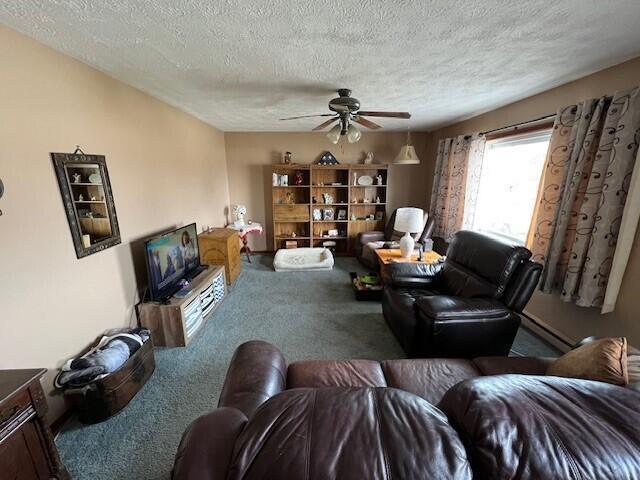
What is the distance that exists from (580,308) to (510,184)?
1642mm

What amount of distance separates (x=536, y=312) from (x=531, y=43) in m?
2.40

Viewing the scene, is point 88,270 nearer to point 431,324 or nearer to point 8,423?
point 8,423

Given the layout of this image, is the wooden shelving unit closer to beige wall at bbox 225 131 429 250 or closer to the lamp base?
beige wall at bbox 225 131 429 250

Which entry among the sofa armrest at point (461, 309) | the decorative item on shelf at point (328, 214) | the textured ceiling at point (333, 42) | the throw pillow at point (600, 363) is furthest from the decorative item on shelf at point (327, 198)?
the throw pillow at point (600, 363)

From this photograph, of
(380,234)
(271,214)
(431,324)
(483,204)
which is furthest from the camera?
(271,214)

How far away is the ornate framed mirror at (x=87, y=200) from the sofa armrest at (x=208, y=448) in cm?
174

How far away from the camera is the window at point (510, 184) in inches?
116

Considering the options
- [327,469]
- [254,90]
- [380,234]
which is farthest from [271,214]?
[327,469]

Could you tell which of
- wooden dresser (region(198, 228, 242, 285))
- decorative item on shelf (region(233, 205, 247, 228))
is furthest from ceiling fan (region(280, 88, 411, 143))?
decorative item on shelf (region(233, 205, 247, 228))

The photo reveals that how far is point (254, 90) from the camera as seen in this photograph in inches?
98.7

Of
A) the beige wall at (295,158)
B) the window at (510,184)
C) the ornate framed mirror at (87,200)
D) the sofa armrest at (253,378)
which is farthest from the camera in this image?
the beige wall at (295,158)

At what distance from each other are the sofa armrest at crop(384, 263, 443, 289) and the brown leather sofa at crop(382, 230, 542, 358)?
0.24m

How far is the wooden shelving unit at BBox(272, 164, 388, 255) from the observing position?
16.9ft

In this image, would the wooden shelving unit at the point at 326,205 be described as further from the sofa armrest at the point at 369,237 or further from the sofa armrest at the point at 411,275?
the sofa armrest at the point at 411,275
